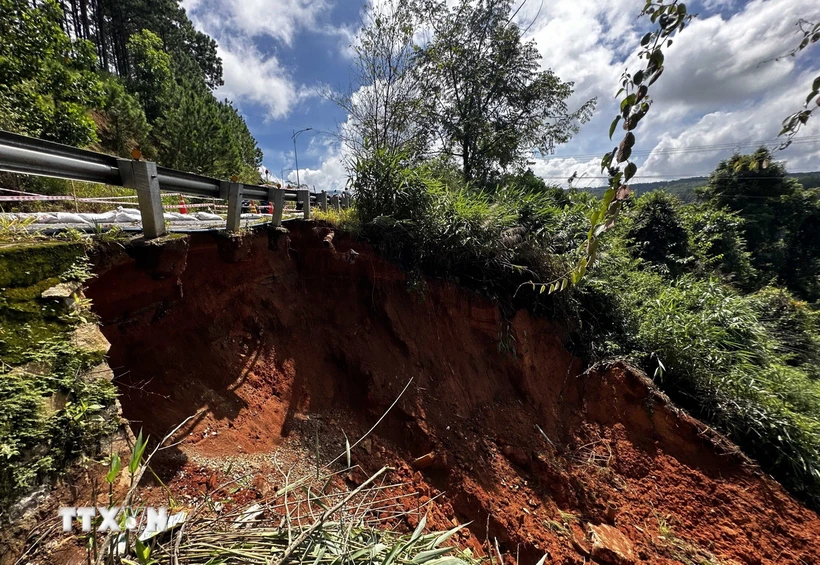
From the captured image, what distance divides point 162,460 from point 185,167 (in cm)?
1551

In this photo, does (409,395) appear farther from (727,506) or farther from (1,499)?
(727,506)

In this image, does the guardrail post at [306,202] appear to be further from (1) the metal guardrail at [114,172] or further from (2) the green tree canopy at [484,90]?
(2) the green tree canopy at [484,90]

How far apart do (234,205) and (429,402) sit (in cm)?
334

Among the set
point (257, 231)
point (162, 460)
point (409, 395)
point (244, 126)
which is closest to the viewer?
point (162, 460)

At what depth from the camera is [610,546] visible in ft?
12.3

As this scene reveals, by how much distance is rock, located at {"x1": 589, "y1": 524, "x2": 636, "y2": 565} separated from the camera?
3643 millimetres

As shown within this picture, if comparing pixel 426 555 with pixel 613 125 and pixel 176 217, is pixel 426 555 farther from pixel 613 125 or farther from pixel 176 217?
pixel 176 217

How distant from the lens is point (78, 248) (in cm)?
207

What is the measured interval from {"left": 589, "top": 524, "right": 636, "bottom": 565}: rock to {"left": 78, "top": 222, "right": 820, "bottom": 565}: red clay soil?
0.03 meters

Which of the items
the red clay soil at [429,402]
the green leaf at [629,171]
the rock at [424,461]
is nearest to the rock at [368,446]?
the red clay soil at [429,402]

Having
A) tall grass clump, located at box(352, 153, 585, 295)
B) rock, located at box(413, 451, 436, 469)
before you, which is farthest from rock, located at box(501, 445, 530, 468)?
tall grass clump, located at box(352, 153, 585, 295)

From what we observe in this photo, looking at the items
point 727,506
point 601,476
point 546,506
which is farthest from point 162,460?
point 727,506

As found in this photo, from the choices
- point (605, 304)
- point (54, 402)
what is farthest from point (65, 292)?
point (605, 304)

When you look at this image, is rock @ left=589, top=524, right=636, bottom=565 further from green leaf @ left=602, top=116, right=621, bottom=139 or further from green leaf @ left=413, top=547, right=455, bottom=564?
green leaf @ left=602, top=116, right=621, bottom=139
